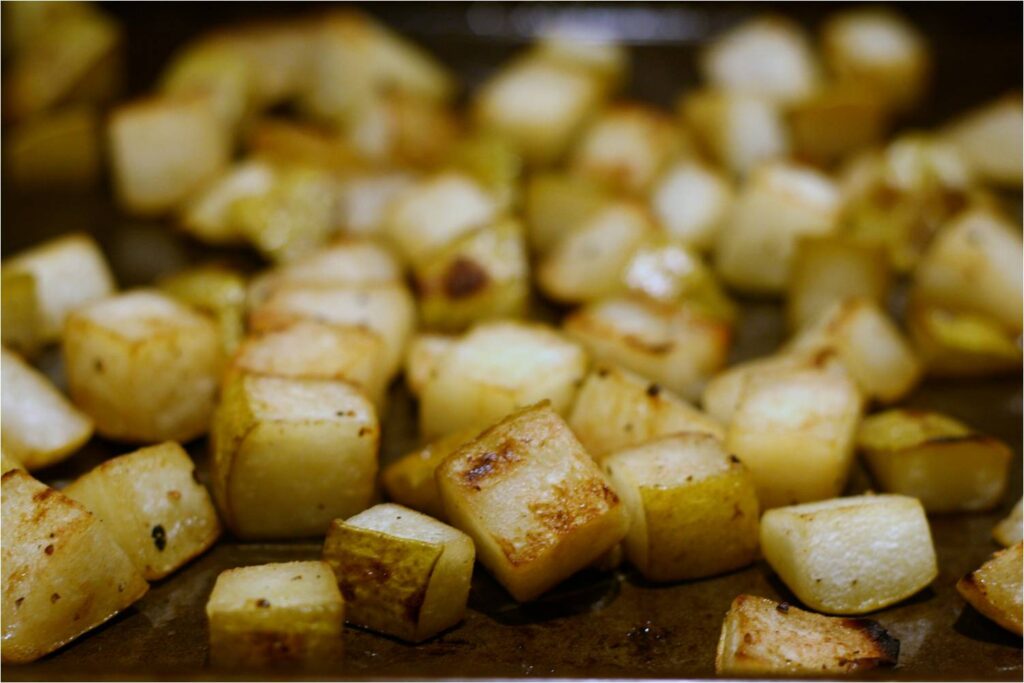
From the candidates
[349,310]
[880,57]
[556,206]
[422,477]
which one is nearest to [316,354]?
[349,310]

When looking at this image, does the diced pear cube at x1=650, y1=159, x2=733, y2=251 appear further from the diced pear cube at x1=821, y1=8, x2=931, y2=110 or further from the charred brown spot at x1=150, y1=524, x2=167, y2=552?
the charred brown spot at x1=150, y1=524, x2=167, y2=552

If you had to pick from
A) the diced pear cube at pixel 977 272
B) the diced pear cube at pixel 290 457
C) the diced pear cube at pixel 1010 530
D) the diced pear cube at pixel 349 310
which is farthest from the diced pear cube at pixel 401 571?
the diced pear cube at pixel 977 272

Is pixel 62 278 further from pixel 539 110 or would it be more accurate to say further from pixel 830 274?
pixel 830 274

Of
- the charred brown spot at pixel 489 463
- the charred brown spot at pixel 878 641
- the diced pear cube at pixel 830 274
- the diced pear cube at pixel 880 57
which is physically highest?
the diced pear cube at pixel 880 57

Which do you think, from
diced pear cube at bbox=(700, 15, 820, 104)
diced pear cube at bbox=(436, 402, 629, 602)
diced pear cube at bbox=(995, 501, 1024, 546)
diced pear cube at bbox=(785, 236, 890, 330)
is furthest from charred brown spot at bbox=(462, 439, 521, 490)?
diced pear cube at bbox=(700, 15, 820, 104)

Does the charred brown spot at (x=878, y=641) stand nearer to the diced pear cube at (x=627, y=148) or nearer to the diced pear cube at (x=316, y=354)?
the diced pear cube at (x=316, y=354)

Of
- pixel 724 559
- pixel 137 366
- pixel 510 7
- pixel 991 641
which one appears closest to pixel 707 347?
pixel 724 559

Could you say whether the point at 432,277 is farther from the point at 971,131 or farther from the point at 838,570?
the point at 971,131
